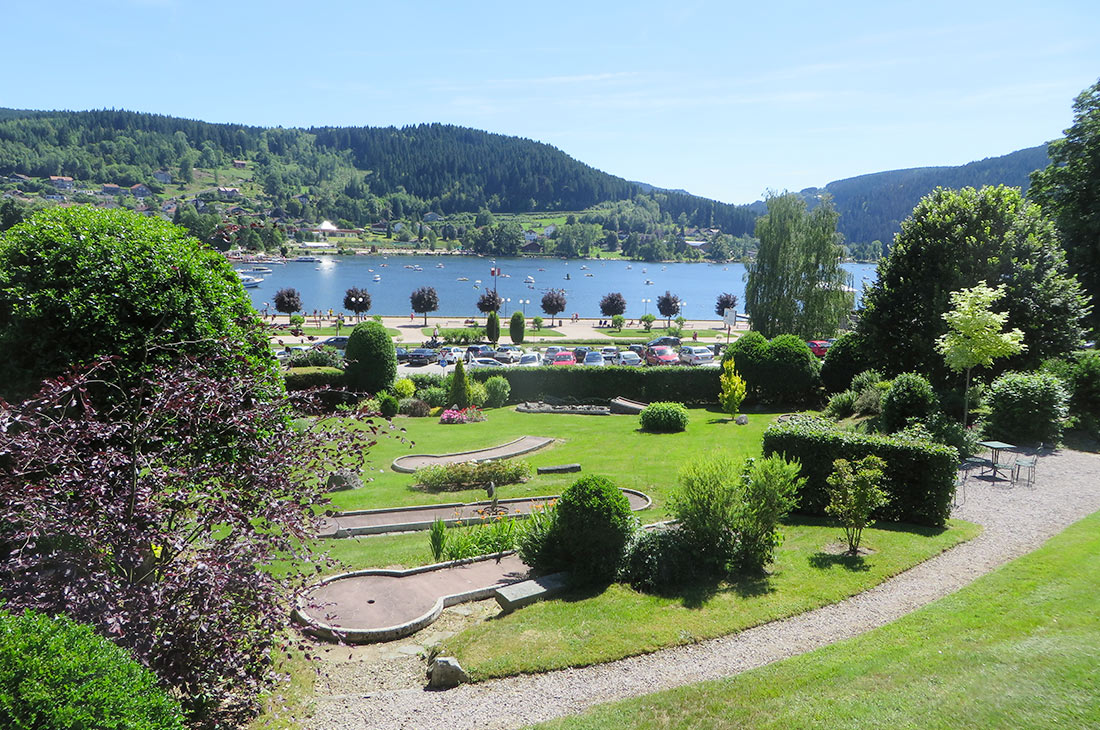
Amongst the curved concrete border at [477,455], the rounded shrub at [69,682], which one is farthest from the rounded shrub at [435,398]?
the rounded shrub at [69,682]

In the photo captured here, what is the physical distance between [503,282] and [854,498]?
123084 mm

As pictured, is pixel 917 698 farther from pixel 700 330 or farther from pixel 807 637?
pixel 700 330

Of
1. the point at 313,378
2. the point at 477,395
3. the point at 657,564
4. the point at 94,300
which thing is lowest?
the point at 477,395

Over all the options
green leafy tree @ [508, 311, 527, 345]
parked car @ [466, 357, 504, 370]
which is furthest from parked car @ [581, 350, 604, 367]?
green leafy tree @ [508, 311, 527, 345]

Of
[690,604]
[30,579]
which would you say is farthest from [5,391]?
[690,604]

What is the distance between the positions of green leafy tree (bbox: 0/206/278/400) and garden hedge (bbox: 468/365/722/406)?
22.7 metres

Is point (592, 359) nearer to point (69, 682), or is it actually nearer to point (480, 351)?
point (480, 351)

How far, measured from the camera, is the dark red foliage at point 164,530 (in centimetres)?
530

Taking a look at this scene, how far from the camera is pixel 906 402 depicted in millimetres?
17547

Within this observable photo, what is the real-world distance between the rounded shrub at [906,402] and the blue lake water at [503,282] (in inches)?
2278

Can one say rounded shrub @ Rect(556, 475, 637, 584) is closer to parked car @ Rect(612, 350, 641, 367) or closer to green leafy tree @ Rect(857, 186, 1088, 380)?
green leafy tree @ Rect(857, 186, 1088, 380)

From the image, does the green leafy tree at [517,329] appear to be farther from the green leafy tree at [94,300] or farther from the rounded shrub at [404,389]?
the green leafy tree at [94,300]

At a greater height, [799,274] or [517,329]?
[799,274]

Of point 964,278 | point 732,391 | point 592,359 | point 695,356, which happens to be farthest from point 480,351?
point 964,278
